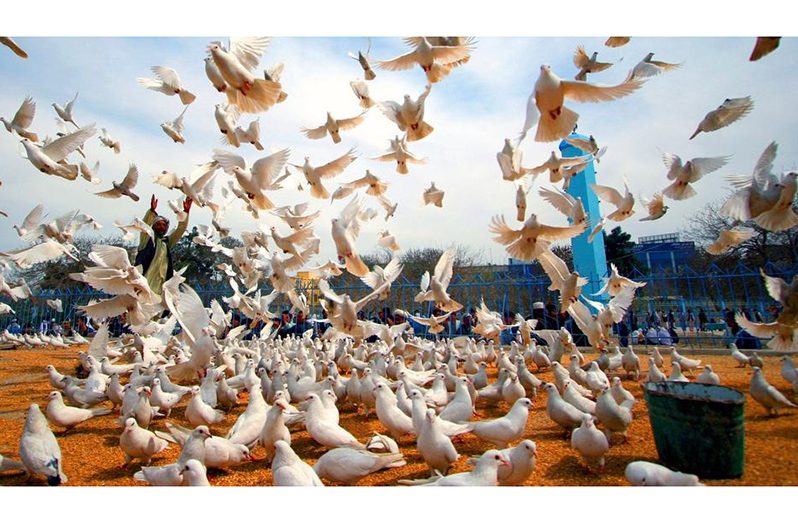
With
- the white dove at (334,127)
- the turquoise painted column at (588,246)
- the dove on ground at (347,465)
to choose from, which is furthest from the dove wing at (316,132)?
the turquoise painted column at (588,246)

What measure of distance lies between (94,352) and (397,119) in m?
6.98

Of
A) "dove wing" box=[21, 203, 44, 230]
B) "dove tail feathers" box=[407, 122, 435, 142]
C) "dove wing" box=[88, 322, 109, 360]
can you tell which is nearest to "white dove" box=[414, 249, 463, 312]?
"dove tail feathers" box=[407, 122, 435, 142]

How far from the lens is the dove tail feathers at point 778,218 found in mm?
4535

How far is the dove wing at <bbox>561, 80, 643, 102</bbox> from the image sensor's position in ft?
12.7

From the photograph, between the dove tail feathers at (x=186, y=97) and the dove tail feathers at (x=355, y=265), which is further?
the dove tail feathers at (x=186, y=97)

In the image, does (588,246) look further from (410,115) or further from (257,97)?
(257,97)

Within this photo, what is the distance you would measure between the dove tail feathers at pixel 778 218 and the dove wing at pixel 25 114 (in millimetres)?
9232

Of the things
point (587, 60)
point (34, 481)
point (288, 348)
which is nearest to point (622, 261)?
point (288, 348)

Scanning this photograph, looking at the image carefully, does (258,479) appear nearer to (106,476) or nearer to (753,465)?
(106,476)

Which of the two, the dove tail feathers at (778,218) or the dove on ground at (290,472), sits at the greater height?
the dove tail feathers at (778,218)

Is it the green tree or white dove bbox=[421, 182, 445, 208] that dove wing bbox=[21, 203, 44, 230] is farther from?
the green tree

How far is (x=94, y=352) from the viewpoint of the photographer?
8.09 meters

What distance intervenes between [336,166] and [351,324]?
7.94ft

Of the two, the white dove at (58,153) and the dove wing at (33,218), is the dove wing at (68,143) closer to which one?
the white dove at (58,153)
